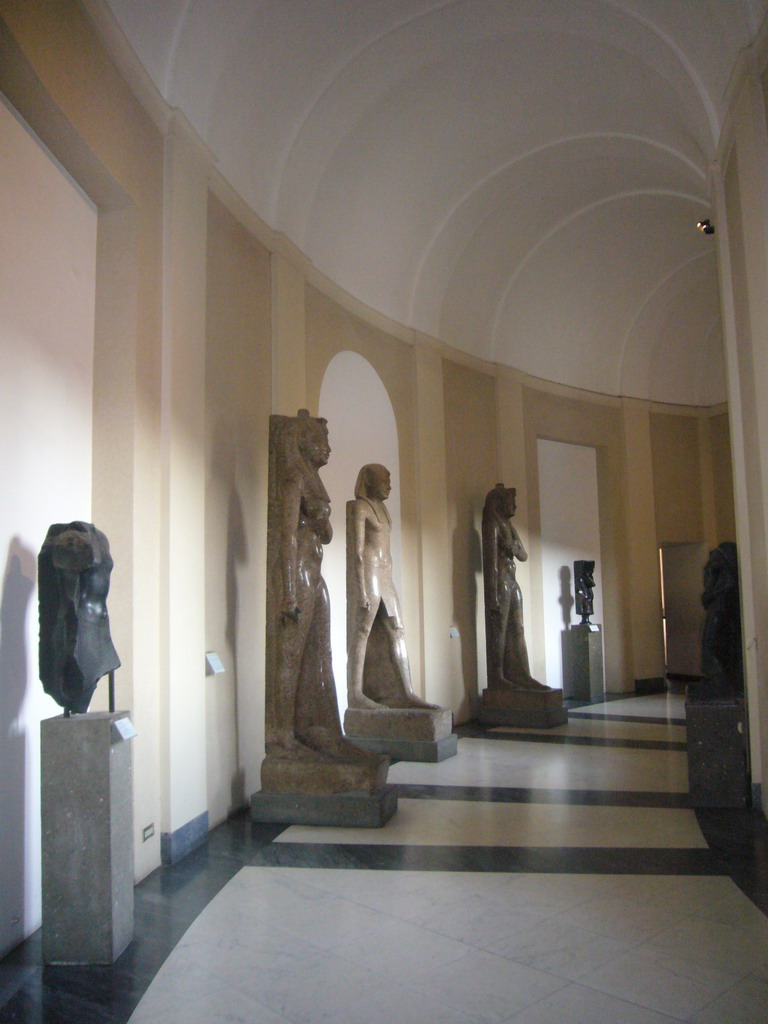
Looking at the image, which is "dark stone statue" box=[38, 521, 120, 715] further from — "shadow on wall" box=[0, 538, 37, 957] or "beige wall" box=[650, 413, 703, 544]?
"beige wall" box=[650, 413, 703, 544]

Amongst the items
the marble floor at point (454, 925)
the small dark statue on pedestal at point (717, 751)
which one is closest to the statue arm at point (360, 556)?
the marble floor at point (454, 925)

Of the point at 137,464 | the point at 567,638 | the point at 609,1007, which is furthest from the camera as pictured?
the point at 567,638

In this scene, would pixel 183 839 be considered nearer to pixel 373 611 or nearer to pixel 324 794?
pixel 324 794

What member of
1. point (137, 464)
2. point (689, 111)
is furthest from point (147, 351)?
point (689, 111)

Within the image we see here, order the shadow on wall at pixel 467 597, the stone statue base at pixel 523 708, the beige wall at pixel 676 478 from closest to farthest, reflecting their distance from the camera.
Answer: the stone statue base at pixel 523 708, the shadow on wall at pixel 467 597, the beige wall at pixel 676 478

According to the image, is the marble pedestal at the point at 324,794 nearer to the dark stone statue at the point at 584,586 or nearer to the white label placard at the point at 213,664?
the white label placard at the point at 213,664

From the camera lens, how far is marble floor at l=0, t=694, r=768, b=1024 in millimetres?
2781

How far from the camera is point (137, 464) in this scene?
4336 mm

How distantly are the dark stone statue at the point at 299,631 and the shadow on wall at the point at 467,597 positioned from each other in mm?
3911

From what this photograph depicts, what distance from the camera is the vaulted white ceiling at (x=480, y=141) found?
5512 millimetres

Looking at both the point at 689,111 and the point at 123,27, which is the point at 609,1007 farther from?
the point at 689,111

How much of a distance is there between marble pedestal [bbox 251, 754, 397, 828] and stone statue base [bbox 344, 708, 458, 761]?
1.67 metres

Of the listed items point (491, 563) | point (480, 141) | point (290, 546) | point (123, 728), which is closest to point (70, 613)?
point (123, 728)

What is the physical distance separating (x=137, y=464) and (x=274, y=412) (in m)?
2.08
